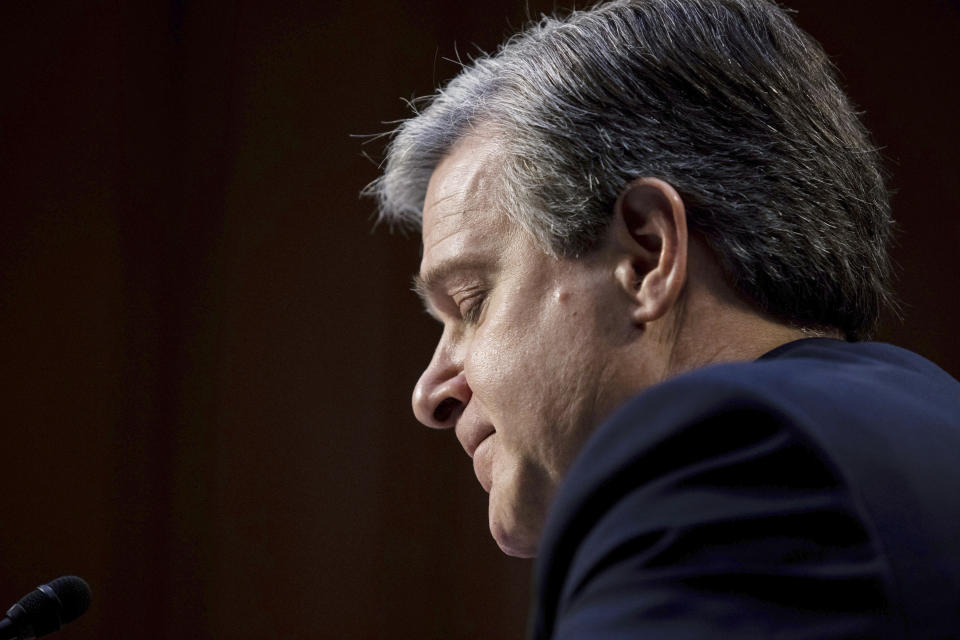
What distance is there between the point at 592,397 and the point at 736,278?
198 mm

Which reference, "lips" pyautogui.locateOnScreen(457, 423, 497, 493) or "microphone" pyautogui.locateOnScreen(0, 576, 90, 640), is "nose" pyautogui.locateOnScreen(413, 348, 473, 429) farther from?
"microphone" pyautogui.locateOnScreen(0, 576, 90, 640)

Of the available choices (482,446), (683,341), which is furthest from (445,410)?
(683,341)

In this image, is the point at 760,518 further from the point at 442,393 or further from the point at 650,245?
the point at 442,393

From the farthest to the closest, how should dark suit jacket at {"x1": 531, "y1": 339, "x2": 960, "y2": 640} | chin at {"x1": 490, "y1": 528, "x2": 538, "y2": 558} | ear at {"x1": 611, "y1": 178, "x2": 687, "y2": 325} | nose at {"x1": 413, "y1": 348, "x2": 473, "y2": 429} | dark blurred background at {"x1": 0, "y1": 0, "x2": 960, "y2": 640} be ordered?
dark blurred background at {"x1": 0, "y1": 0, "x2": 960, "y2": 640}, nose at {"x1": 413, "y1": 348, "x2": 473, "y2": 429}, chin at {"x1": 490, "y1": 528, "x2": 538, "y2": 558}, ear at {"x1": 611, "y1": 178, "x2": 687, "y2": 325}, dark suit jacket at {"x1": 531, "y1": 339, "x2": 960, "y2": 640}

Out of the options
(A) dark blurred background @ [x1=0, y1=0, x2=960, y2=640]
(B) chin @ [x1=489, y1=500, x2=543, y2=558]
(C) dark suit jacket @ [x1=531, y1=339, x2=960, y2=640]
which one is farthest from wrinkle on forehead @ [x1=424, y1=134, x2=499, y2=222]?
(A) dark blurred background @ [x1=0, y1=0, x2=960, y2=640]

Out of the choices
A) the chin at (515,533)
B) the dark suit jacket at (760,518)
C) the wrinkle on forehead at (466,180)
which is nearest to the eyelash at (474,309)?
the wrinkle on forehead at (466,180)

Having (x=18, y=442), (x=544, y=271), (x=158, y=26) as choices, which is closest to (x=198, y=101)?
(x=158, y=26)

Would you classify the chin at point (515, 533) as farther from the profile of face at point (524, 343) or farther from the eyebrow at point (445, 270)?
the eyebrow at point (445, 270)

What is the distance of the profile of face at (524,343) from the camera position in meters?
1.04

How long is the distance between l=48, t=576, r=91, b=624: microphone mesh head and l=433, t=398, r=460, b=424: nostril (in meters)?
0.47

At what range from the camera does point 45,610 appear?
115 centimetres

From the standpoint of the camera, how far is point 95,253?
2277mm

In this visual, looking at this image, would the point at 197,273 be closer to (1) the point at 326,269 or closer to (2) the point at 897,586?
(1) the point at 326,269

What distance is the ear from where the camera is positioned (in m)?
1.03
